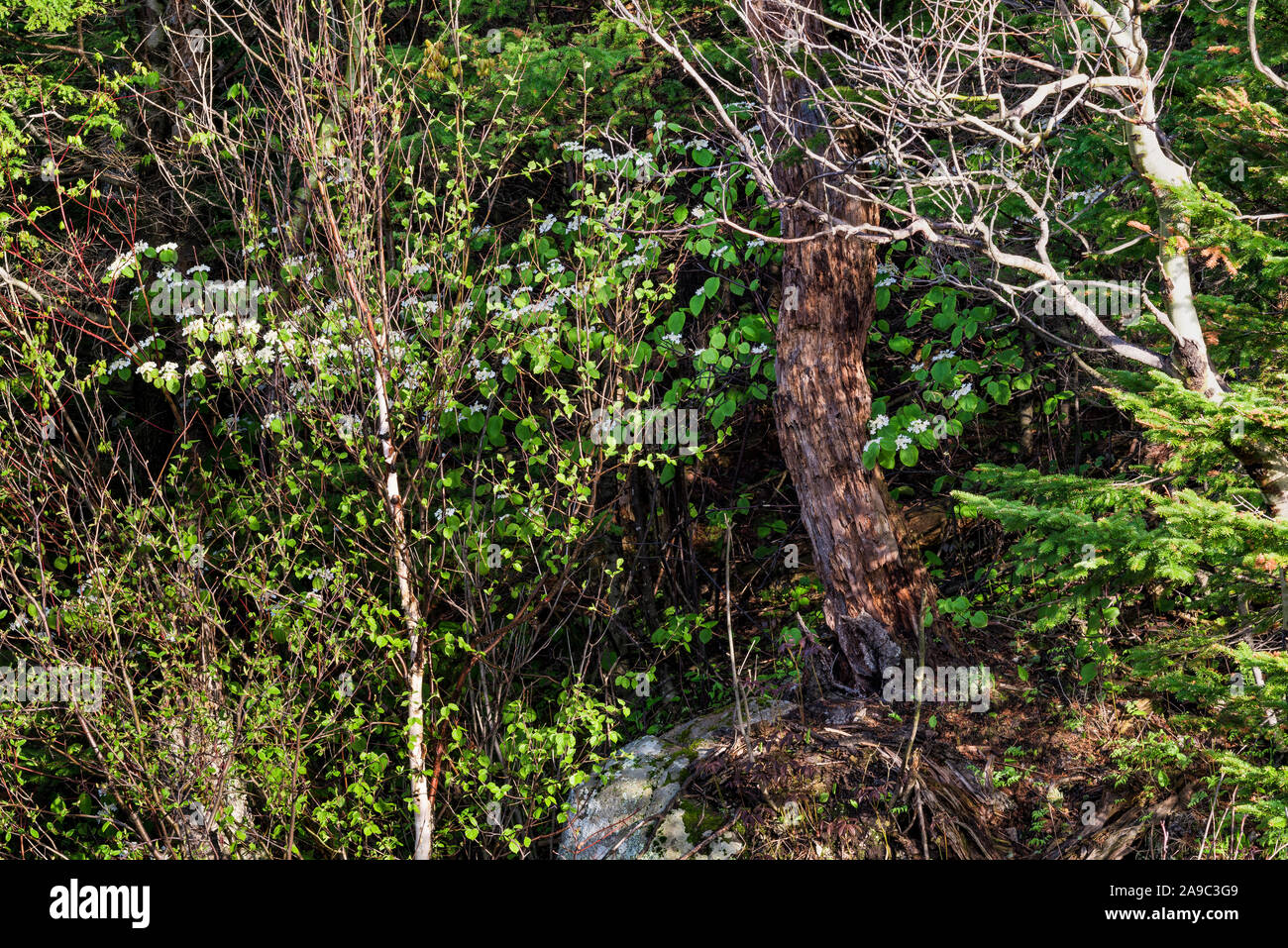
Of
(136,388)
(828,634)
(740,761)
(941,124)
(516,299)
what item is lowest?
(740,761)

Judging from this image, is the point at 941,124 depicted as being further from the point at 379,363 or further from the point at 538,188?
the point at 538,188

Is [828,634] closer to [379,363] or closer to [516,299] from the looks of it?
[516,299]

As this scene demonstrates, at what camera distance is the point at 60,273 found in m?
6.64

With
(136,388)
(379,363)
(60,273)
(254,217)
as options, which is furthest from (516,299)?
(136,388)

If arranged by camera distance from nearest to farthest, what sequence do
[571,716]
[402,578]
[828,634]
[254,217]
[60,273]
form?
[254,217] → [402,578] → [571,716] → [828,634] → [60,273]

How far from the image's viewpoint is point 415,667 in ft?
16.6

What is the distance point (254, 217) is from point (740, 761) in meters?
3.52

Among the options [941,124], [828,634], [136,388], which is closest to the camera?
[941,124]

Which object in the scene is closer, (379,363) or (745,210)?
(379,363)

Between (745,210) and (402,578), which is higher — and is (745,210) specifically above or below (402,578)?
above

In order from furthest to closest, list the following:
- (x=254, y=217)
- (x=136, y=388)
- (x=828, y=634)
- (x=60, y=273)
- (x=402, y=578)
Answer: (x=136, y=388) → (x=60, y=273) → (x=828, y=634) → (x=402, y=578) → (x=254, y=217)

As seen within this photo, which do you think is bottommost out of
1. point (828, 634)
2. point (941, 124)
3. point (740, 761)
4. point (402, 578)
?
point (740, 761)

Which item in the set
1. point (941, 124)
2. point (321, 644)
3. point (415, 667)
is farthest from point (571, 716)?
point (941, 124)

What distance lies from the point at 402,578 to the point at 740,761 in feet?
6.34
